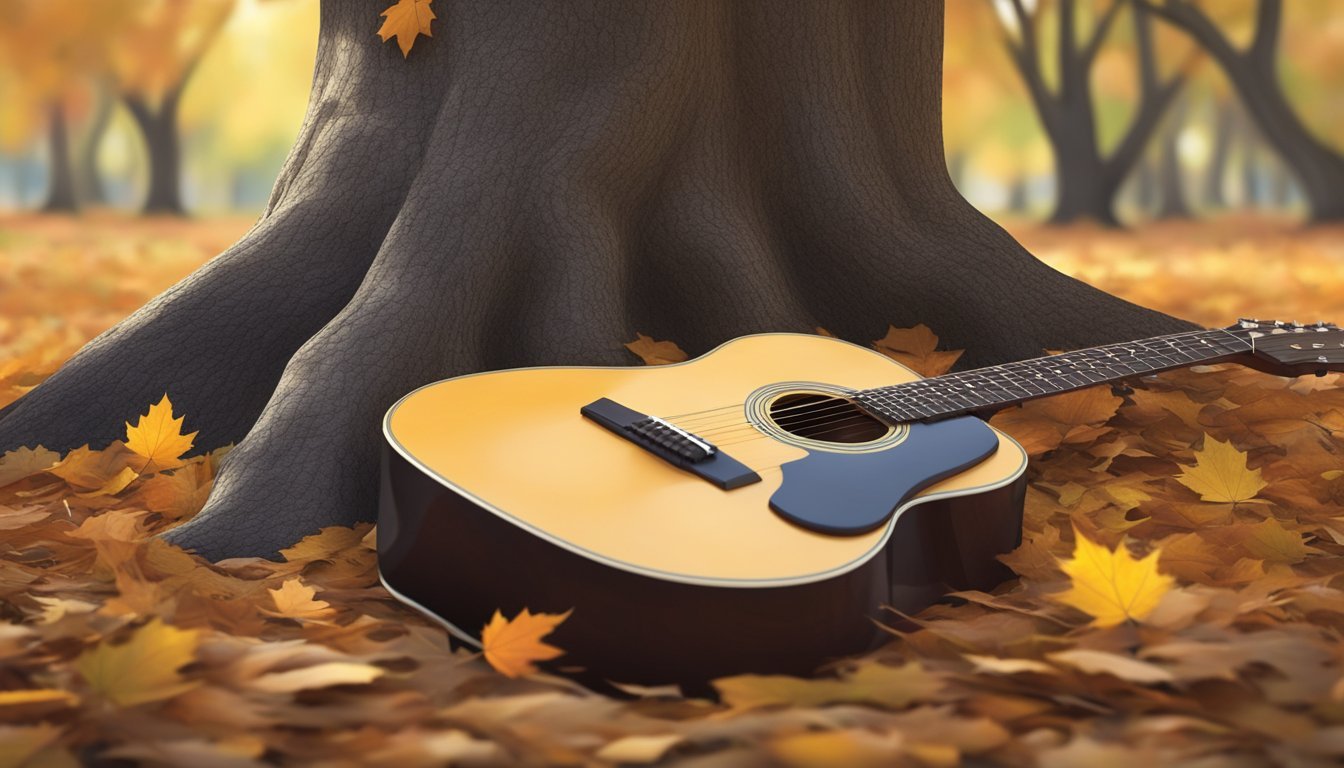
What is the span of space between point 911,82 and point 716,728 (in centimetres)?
207

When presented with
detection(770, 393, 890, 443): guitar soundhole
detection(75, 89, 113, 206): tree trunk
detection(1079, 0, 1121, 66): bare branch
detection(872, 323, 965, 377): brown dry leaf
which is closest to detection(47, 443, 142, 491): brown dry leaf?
detection(770, 393, 890, 443): guitar soundhole

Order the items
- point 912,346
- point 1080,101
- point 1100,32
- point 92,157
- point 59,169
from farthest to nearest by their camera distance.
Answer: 1. point 92,157
2. point 59,169
3. point 1080,101
4. point 1100,32
5. point 912,346

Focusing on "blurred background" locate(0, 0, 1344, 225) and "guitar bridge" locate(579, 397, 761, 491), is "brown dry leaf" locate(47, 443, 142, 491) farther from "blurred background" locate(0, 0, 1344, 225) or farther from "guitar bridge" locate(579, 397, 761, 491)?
"blurred background" locate(0, 0, 1344, 225)

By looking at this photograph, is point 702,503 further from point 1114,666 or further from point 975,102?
point 975,102

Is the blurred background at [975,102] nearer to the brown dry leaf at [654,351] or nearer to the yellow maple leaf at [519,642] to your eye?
the brown dry leaf at [654,351]

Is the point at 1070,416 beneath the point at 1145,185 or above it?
above

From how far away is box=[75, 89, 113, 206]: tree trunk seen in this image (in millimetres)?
12766

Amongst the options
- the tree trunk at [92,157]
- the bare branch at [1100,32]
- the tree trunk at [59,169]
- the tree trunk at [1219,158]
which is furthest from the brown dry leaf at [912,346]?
the tree trunk at [92,157]

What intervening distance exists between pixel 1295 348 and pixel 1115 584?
1038 millimetres

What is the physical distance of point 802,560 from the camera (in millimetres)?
1448

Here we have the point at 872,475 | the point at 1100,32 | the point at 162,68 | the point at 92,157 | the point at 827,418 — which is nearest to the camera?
the point at 872,475

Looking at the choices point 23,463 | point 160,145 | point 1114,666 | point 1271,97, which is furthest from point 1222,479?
point 160,145

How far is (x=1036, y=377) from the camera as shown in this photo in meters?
2.12

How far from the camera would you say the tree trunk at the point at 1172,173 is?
12.8 metres
